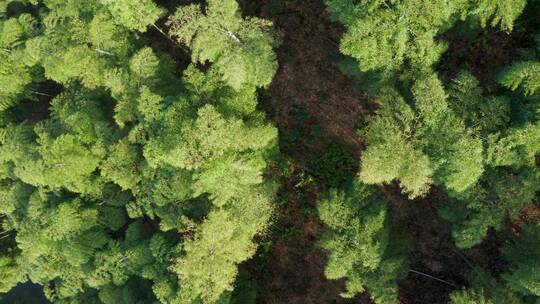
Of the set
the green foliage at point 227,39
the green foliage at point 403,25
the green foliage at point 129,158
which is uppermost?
the green foliage at point 403,25

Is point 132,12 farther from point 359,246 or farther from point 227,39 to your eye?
point 359,246

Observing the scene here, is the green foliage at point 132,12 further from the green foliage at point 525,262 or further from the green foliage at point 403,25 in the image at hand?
the green foliage at point 525,262

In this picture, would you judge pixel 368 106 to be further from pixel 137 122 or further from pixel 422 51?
pixel 137 122

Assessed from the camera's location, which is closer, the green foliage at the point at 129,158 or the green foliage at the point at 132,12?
the green foliage at the point at 129,158

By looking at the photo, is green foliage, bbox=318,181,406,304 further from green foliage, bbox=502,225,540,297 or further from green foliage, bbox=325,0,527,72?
green foliage, bbox=325,0,527,72

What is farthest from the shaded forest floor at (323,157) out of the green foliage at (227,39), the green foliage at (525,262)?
the green foliage at (227,39)
